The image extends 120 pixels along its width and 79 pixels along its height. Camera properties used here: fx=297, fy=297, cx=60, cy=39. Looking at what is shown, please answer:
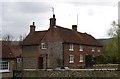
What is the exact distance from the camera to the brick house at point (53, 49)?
55312mm

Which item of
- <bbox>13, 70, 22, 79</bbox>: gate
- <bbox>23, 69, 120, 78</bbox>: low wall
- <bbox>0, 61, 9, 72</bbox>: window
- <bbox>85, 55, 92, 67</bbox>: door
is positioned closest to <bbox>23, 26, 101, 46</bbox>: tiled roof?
<bbox>85, 55, 92, 67</bbox>: door

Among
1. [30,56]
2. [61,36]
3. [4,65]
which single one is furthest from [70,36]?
[4,65]

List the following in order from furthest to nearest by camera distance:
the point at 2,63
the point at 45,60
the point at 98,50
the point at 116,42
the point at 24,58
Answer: the point at 98,50
the point at 24,58
the point at 45,60
the point at 116,42
the point at 2,63

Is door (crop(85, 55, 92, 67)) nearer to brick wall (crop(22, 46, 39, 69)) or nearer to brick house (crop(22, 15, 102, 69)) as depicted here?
brick house (crop(22, 15, 102, 69))

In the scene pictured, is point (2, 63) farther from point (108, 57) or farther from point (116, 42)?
point (108, 57)

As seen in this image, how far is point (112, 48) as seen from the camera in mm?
54406

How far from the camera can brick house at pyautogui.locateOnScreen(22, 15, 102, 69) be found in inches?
2178

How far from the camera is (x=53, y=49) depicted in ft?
184

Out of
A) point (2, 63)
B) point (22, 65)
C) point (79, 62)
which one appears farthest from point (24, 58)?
point (2, 63)

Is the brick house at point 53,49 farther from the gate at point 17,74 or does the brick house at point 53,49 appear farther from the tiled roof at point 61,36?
the gate at point 17,74

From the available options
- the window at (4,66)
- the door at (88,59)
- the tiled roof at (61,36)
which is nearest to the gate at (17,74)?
the window at (4,66)

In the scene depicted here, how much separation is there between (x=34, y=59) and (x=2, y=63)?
27.7 m

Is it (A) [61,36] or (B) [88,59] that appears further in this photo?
(B) [88,59]

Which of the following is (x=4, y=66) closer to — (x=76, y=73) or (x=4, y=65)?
(x=4, y=65)
